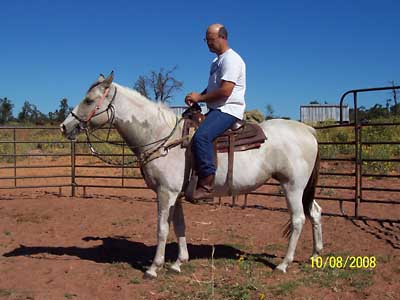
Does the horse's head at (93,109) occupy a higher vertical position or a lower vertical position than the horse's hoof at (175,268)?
higher

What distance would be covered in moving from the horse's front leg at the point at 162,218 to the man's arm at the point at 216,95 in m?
0.98

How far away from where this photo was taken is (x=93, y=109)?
14.5ft

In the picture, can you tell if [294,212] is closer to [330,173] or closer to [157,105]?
[157,105]

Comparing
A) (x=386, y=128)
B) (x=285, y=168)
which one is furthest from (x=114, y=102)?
(x=386, y=128)

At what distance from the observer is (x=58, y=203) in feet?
28.0

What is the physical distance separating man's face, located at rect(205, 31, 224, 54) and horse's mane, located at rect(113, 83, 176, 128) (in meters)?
0.83

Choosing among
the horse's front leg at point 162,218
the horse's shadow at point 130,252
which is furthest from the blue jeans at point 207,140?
the horse's shadow at point 130,252

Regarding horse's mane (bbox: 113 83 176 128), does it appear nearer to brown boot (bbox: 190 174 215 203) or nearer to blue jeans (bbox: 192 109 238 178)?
blue jeans (bbox: 192 109 238 178)

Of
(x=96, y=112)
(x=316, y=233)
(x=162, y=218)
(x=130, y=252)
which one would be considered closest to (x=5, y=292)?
(x=162, y=218)

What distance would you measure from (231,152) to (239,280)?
1.27 m

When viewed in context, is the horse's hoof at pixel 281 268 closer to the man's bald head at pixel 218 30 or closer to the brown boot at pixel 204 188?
the brown boot at pixel 204 188

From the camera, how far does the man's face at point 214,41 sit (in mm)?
4250

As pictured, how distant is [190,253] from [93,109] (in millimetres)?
2164

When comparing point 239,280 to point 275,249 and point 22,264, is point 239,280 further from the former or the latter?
point 22,264
